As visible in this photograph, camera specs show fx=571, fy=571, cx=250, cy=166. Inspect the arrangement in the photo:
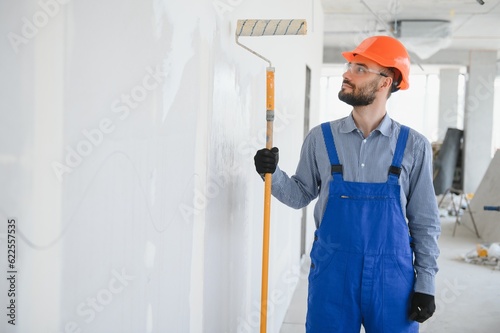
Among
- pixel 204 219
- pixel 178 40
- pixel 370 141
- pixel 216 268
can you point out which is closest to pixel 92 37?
pixel 178 40

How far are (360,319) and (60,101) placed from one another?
53.5 inches

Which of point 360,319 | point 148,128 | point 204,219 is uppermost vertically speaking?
point 148,128

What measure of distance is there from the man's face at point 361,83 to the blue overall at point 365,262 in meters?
0.23

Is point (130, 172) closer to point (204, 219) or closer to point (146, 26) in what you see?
point (146, 26)

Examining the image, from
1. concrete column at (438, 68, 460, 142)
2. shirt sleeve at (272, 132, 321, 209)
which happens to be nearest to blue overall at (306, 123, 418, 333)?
shirt sleeve at (272, 132, 321, 209)

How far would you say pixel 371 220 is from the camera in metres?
1.97

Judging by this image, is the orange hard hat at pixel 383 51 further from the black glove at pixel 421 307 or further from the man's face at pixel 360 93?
the black glove at pixel 421 307

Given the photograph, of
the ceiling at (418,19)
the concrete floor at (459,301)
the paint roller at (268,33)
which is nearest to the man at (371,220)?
the paint roller at (268,33)

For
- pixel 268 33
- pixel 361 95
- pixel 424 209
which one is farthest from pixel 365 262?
pixel 268 33

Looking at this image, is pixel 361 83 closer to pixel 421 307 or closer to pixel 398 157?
pixel 398 157

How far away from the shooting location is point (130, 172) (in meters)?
1.26

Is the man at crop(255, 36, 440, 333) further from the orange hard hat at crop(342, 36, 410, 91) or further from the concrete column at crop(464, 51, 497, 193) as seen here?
the concrete column at crop(464, 51, 497, 193)

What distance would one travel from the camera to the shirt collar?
2064 millimetres

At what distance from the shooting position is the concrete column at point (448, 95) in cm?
1327
